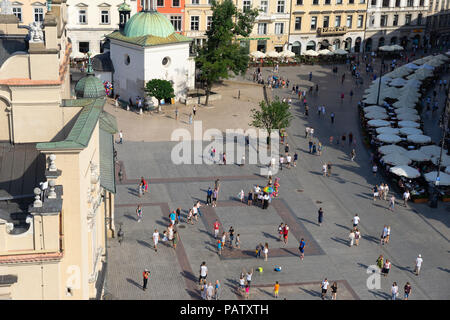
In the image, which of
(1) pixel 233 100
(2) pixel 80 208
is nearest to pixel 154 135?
(1) pixel 233 100

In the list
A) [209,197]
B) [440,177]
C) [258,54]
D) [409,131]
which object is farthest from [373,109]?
[258,54]

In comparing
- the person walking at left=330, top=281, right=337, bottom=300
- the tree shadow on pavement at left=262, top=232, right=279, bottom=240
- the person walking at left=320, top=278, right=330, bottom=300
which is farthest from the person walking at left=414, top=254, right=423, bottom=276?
the tree shadow on pavement at left=262, top=232, right=279, bottom=240

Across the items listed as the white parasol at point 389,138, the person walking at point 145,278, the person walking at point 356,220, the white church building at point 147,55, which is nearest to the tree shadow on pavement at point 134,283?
the person walking at point 145,278

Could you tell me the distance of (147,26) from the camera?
73.2m

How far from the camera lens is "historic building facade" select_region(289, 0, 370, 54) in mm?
102750

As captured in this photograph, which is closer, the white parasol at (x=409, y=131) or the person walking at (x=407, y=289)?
the person walking at (x=407, y=289)

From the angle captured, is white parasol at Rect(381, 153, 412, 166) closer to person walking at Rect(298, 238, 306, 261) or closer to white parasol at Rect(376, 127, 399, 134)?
white parasol at Rect(376, 127, 399, 134)

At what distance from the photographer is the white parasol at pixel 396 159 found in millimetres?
54750

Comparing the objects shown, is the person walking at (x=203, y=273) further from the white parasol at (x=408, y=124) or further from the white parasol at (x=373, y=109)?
the white parasol at (x=373, y=109)

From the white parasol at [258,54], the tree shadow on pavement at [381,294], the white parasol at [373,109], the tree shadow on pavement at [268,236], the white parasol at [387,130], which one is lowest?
the tree shadow on pavement at [381,294]

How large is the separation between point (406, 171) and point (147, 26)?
3418cm

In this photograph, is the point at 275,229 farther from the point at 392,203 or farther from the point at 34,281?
the point at 34,281

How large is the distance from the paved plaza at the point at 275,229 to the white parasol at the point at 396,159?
1.66 metres

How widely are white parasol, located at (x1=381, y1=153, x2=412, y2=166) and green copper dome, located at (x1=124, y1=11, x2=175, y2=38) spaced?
98.7 ft
